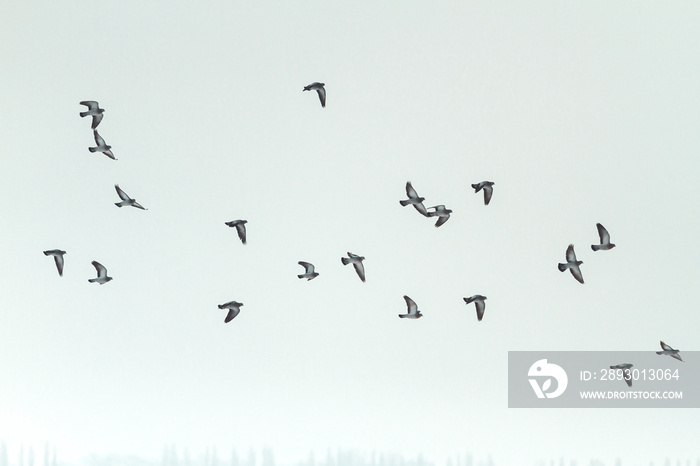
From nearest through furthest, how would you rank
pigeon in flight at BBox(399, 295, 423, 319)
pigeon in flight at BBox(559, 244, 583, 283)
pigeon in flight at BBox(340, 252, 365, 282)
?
1. pigeon in flight at BBox(340, 252, 365, 282)
2. pigeon in flight at BBox(559, 244, 583, 283)
3. pigeon in flight at BBox(399, 295, 423, 319)

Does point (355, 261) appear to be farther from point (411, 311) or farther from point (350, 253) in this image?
point (411, 311)

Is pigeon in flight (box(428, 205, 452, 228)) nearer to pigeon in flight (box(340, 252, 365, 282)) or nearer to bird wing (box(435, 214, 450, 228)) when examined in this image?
bird wing (box(435, 214, 450, 228))

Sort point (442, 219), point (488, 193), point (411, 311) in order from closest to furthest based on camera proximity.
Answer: point (442, 219) → point (411, 311) → point (488, 193)

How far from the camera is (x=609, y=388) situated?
26.1 metres

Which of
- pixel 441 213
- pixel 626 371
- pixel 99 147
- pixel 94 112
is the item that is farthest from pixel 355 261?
pixel 626 371

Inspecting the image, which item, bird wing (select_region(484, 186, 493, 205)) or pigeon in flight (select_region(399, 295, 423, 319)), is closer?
pigeon in flight (select_region(399, 295, 423, 319))

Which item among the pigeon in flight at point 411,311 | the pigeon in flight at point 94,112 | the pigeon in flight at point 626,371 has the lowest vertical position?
the pigeon in flight at point 626,371

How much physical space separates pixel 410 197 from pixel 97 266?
18.6 feet

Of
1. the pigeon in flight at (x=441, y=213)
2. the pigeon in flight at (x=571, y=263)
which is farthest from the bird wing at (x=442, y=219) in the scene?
the pigeon in flight at (x=571, y=263)

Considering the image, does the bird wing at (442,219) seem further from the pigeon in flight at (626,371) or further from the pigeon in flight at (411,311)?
the pigeon in flight at (626,371)

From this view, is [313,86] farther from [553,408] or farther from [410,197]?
[553,408]

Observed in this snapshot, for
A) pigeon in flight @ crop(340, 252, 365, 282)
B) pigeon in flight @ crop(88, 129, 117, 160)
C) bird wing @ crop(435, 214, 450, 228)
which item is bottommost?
pigeon in flight @ crop(340, 252, 365, 282)

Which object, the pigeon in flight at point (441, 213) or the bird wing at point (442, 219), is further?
the bird wing at point (442, 219)

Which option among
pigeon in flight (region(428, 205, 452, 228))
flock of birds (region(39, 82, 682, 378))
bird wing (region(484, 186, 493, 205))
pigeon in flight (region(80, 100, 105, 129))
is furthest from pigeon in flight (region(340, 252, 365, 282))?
pigeon in flight (region(80, 100, 105, 129))
